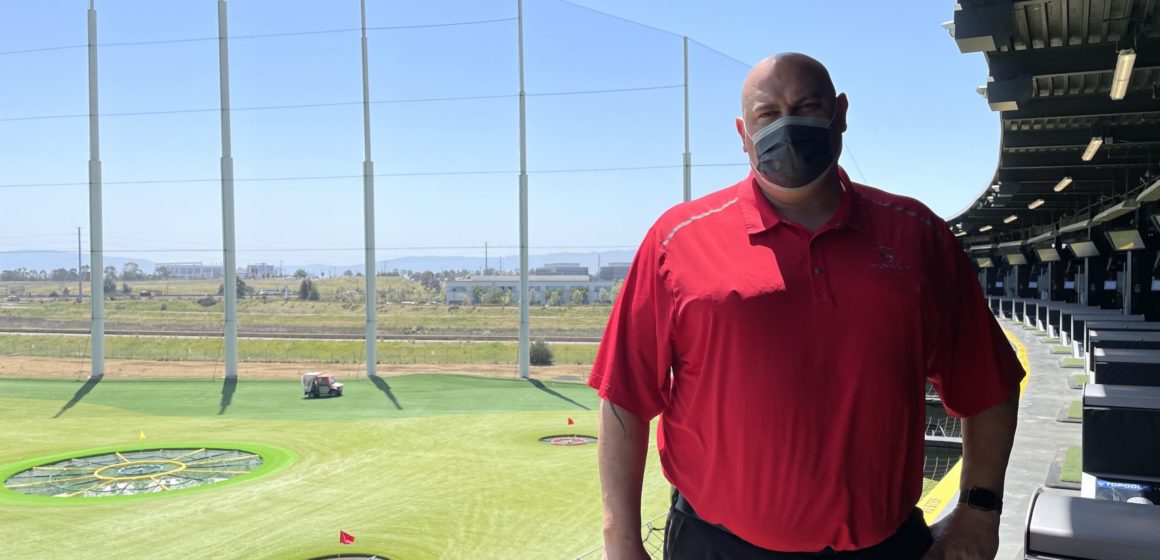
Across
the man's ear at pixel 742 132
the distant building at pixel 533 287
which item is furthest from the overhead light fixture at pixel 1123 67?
the distant building at pixel 533 287

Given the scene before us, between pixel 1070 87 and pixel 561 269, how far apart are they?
15708mm

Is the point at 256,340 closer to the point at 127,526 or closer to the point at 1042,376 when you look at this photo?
the point at 127,526

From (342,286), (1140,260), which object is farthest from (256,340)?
(1140,260)

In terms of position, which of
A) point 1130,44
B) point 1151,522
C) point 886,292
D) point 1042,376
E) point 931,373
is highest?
point 1130,44

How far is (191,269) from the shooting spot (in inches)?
838

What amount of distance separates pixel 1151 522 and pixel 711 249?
4.38 ft

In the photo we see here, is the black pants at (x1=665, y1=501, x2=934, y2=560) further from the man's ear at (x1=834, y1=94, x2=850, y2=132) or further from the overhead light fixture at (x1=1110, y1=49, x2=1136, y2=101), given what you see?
the overhead light fixture at (x1=1110, y1=49, x2=1136, y2=101)

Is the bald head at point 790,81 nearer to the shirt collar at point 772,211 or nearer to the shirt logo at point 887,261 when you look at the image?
the shirt collar at point 772,211

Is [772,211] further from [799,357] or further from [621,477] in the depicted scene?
[621,477]

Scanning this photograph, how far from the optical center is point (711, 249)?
140 centimetres

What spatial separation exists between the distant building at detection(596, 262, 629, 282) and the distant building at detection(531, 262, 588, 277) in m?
0.77

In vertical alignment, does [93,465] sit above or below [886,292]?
below

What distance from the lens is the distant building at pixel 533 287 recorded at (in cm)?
2114

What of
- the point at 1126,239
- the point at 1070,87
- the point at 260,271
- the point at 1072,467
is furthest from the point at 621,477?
the point at 260,271
